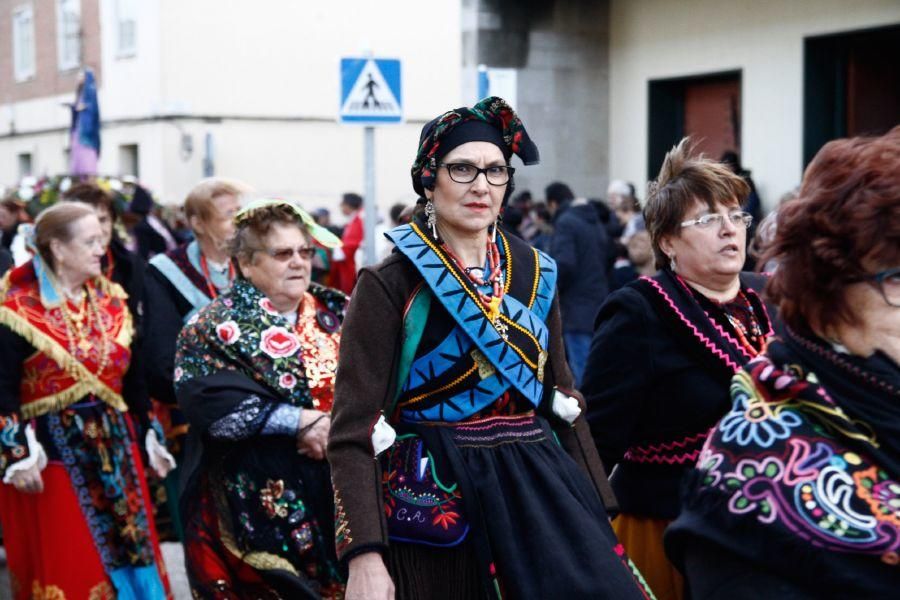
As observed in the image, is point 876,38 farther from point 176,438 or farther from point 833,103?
point 176,438

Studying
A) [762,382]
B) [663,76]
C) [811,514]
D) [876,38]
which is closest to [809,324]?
[762,382]

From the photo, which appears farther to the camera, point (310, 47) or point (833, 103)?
point (310, 47)

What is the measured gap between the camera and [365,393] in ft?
12.5

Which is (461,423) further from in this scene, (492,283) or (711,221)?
(711,221)

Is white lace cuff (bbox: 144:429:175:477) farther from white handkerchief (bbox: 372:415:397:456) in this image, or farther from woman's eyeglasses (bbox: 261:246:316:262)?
white handkerchief (bbox: 372:415:397:456)

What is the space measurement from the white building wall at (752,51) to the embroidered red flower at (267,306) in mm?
7470

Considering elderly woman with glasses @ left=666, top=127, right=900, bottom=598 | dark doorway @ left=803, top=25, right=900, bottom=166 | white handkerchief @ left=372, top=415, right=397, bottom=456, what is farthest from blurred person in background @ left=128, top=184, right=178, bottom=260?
elderly woman with glasses @ left=666, top=127, right=900, bottom=598

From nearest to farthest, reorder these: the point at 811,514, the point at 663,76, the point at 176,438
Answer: the point at 811,514
the point at 176,438
the point at 663,76

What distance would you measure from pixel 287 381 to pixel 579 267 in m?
6.50

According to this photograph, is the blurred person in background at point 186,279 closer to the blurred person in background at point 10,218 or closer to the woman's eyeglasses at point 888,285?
A: the woman's eyeglasses at point 888,285

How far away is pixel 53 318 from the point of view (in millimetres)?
6555

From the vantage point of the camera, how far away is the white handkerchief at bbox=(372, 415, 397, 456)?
3791 mm

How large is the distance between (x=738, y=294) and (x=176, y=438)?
3.83m

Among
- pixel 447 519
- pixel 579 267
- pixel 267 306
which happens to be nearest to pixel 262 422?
pixel 267 306
